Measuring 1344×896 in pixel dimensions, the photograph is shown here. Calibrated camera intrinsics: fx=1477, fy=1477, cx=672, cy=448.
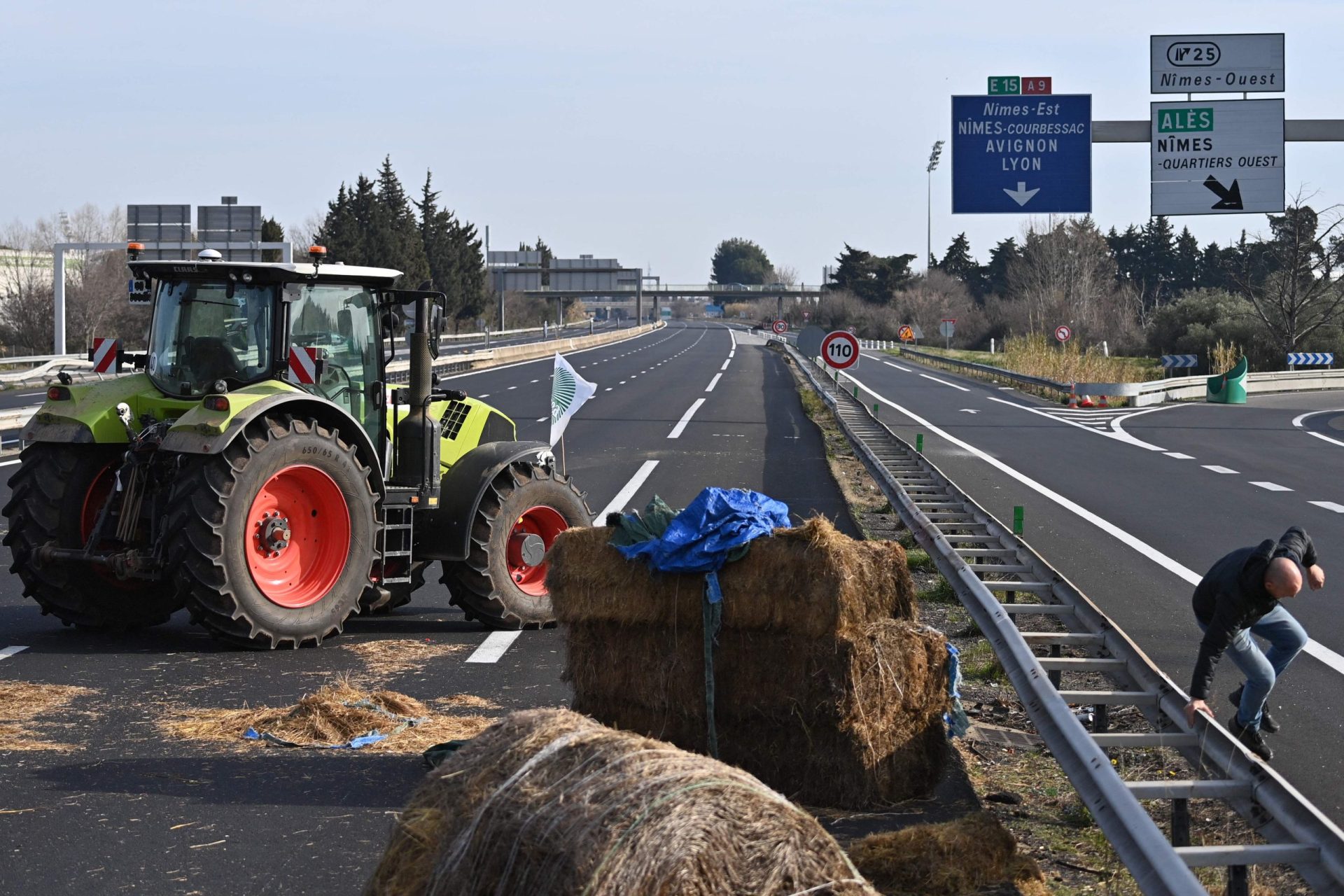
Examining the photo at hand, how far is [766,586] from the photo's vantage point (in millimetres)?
6695

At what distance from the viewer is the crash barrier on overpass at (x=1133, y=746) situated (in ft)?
14.7

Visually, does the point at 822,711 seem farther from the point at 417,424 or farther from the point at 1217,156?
the point at 1217,156

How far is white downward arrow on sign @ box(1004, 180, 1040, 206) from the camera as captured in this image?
24.5 m

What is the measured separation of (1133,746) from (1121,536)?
10.4 m

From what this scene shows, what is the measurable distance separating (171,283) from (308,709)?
12.9 feet

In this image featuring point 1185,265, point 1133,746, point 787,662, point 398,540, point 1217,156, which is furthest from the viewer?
point 1185,265

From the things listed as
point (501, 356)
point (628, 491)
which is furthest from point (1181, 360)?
point (628, 491)

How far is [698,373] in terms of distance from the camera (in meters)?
59.7

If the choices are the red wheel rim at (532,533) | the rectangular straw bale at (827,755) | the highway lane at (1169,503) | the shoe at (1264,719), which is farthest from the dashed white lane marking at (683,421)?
the rectangular straw bale at (827,755)

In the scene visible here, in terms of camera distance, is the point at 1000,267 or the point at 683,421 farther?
the point at 1000,267

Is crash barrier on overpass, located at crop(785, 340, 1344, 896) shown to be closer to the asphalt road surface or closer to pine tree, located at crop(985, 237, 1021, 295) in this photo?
the asphalt road surface

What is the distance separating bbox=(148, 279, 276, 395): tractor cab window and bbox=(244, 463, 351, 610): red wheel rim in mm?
884

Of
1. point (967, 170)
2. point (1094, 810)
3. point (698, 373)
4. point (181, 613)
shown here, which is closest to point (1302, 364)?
point (698, 373)

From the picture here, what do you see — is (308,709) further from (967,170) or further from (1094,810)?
(967,170)
